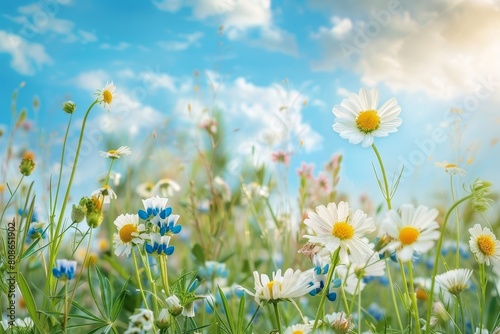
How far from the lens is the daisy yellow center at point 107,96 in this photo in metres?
0.94

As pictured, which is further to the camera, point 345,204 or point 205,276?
point 205,276

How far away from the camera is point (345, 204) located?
76 centimetres

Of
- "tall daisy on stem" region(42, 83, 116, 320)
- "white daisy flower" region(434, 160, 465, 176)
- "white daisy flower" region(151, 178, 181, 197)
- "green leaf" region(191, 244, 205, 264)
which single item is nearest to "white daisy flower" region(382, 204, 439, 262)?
"white daisy flower" region(434, 160, 465, 176)

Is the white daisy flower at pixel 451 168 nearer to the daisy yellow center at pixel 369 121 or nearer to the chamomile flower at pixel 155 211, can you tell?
the daisy yellow center at pixel 369 121

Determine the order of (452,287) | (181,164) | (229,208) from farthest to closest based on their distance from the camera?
(181,164)
(229,208)
(452,287)

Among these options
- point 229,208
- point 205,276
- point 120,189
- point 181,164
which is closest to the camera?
point 205,276

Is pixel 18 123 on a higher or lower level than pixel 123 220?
higher

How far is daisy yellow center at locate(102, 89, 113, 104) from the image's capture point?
0.94m

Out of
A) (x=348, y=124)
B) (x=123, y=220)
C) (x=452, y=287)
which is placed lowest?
(x=452, y=287)

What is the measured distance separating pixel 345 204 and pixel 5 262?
52 centimetres

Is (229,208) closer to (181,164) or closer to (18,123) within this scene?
(181,164)

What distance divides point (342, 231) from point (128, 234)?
29 centimetres

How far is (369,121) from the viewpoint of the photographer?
0.83 meters

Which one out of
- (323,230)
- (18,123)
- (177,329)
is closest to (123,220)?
(177,329)
